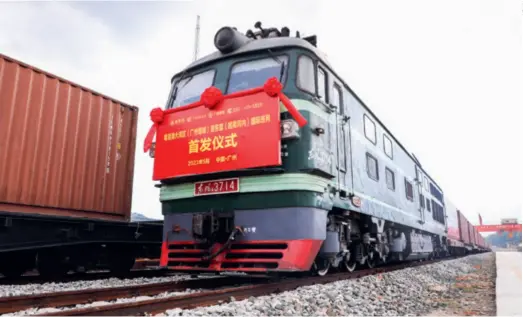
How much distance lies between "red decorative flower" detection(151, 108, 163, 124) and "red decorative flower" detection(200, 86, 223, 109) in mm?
878

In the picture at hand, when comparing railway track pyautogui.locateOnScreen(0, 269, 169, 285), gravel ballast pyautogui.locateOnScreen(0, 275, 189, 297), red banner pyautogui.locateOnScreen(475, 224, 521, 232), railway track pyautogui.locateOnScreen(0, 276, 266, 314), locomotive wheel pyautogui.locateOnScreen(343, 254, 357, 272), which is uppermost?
red banner pyautogui.locateOnScreen(475, 224, 521, 232)

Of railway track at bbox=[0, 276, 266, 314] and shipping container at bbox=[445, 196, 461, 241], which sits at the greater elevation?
shipping container at bbox=[445, 196, 461, 241]

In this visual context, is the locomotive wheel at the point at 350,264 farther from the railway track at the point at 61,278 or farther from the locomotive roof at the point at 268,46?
the locomotive roof at the point at 268,46

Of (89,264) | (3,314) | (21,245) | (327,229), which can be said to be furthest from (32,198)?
(327,229)

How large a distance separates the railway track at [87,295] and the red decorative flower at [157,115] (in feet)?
7.97

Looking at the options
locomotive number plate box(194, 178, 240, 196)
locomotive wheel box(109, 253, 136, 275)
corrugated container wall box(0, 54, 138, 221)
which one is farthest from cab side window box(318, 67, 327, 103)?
locomotive wheel box(109, 253, 136, 275)

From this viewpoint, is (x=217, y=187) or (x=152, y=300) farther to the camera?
(x=217, y=187)

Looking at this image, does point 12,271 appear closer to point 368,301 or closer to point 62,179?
point 62,179

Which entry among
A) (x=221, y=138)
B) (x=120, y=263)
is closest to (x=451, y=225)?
(x=120, y=263)

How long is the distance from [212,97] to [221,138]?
2.02 ft

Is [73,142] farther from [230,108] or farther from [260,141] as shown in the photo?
[260,141]

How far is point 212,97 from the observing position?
221 inches

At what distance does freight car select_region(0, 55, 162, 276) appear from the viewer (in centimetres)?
632

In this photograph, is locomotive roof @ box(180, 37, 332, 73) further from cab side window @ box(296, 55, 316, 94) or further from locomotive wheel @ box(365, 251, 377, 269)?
locomotive wheel @ box(365, 251, 377, 269)
